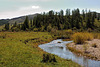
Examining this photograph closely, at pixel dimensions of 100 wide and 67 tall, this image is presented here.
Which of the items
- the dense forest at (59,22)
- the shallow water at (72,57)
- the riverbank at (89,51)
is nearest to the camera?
the shallow water at (72,57)

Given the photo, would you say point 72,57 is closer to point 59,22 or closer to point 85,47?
point 85,47

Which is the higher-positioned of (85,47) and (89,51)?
(85,47)

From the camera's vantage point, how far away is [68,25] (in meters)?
135

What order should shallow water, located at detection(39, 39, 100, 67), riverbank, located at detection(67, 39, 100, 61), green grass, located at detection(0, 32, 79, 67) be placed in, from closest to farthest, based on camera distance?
green grass, located at detection(0, 32, 79, 67) → shallow water, located at detection(39, 39, 100, 67) → riverbank, located at detection(67, 39, 100, 61)

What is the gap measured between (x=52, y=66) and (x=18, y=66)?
4292 millimetres

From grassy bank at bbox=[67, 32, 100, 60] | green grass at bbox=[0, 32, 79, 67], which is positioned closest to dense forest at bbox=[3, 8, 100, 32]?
grassy bank at bbox=[67, 32, 100, 60]

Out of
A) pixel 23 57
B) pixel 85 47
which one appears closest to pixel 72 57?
pixel 85 47

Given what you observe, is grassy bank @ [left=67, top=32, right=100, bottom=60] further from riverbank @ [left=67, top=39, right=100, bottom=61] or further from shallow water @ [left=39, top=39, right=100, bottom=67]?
shallow water @ [left=39, top=39, right=100, bottom=67]

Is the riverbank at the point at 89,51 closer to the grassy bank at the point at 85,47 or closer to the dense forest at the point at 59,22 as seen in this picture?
the grassy bank at the point at 85,47

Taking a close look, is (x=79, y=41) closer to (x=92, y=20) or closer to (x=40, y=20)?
(x=92, y=20)

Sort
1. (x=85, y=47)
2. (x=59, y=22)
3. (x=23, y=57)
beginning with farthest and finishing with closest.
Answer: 1. (x=59, y=22)
2. (x=85, y=47)
3. (x=23, y=57)

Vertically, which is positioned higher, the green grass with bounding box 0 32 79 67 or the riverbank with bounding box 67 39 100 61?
the green grass with bounding box 0 32 79 67

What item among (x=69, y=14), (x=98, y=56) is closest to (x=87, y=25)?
(x=69, y=14)

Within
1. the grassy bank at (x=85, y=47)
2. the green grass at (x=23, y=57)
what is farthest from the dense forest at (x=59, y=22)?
the green grass at (x=23, y=57)
